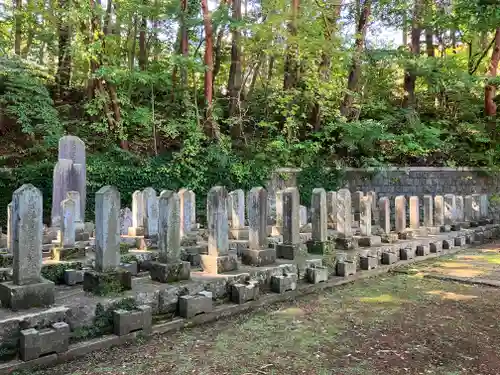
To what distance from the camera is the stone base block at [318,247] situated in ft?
22.1

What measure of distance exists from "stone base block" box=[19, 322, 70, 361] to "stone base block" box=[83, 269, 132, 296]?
27.9 inches

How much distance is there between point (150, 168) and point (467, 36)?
14.9m

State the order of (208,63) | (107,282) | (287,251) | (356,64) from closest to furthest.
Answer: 1. (107,282)
2. (287,251)
3. (208,63)
4. (356,64)

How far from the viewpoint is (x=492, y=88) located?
16172 millimetres

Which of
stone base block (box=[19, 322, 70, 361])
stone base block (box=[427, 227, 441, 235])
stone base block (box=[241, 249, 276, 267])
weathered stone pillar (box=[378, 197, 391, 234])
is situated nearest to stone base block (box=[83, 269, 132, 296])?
stone base block (box=[19, 322, 70, 361])

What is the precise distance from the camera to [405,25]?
655 inches

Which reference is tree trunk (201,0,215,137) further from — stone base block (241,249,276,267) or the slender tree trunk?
stone base block (241,249,276,267)

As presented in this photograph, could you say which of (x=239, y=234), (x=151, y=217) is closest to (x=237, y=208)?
(x=239, y=234)

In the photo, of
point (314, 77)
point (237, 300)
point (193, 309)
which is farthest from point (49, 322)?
point (314, 77)

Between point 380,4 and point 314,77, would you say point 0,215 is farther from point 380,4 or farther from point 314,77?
point 380,4

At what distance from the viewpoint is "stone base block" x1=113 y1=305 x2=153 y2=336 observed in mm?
3781

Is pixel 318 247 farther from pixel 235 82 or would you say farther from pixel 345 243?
pixel 235 82

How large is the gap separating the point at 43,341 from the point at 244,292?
2.28 m

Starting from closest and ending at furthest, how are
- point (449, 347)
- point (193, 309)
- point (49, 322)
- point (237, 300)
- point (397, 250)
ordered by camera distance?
point (49, 322) < point (449, 347) < point (193, 309) < point (237, 300) < point (397, 250)
